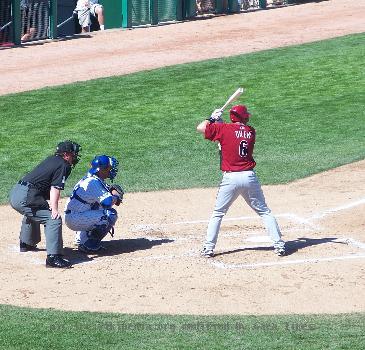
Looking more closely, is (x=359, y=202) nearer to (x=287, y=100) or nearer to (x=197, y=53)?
(x=287, y=100)

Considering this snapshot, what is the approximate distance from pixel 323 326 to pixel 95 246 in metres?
3.86

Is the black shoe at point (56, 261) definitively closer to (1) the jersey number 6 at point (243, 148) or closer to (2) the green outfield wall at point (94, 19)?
(1) the jersey number 6 at point (243, 148)

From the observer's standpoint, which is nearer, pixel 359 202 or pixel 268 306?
pixel 268 306

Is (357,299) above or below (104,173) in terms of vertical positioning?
below

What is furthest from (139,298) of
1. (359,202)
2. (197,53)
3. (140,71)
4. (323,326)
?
(197,53)

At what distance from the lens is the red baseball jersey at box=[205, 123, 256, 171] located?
1205 cm

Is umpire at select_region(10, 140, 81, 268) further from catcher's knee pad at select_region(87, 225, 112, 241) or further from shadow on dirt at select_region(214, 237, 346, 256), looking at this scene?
shadow on dirt at select_region(214, 237, 346, 256)

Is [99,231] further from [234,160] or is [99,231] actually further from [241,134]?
[241,134]

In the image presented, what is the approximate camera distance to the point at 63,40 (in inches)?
1085

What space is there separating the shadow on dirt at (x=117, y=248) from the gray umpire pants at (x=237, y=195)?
1.03m

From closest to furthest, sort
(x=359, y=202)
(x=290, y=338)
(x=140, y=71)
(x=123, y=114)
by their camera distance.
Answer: (x=290, y=338) < (x=359, y=202) < (x=123, y=114) < (x=140, y=71)

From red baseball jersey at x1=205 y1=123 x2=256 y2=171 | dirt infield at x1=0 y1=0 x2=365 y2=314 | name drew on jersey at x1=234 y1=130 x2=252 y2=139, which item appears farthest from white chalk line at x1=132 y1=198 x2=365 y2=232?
name drew on jersey at x1=234 y1=130 x2=252 y2=139

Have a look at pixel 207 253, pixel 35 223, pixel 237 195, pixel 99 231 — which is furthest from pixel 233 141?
pixel 35 223

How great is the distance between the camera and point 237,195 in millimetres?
12180
